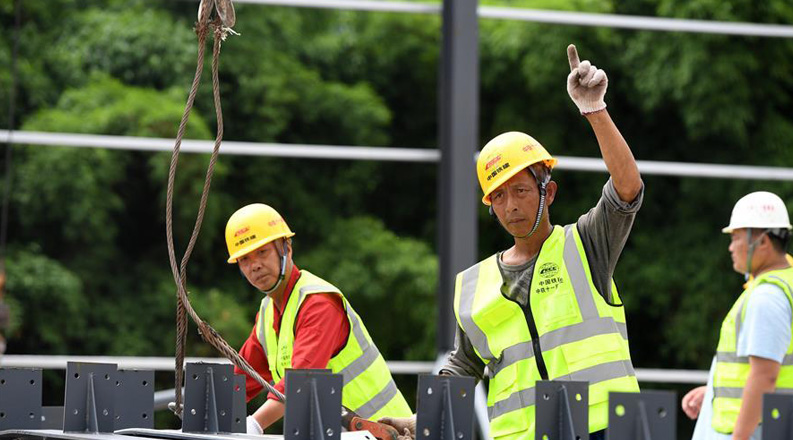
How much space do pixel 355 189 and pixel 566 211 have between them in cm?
183

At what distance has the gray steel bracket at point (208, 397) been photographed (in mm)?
3188

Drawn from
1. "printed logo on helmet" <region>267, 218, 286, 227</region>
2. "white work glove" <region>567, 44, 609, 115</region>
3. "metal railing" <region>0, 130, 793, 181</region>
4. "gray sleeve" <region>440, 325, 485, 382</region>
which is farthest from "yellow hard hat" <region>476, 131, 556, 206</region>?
"metal railing" <region>0, 130, 793, 181</region>

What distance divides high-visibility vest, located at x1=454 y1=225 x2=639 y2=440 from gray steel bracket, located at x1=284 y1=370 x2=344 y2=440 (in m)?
0.96

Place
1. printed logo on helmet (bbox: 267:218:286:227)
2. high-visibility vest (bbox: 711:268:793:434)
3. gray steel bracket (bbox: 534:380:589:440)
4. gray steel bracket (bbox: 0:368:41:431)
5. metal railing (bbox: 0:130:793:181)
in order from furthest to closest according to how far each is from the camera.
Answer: metal railing (bbox: 0:130:793:181)
printed logo on helmet (bbox: 267:218:286:227)
high-visibility vest (bbox: 711:268:793:434)
gray steel bracket (bbox: 0:368:41:431)
gray steel bracket (bbox: 534:380:589:440)

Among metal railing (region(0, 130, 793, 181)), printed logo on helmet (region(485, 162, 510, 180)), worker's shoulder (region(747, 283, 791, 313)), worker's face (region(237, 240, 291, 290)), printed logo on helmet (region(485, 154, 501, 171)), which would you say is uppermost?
metal railing (region(0, 130, 793, 181))

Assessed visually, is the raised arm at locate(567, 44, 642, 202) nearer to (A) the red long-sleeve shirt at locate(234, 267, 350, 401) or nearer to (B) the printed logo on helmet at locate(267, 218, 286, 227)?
(A) the red long-sleeve shirt at locate(234, 267, 350, 401)

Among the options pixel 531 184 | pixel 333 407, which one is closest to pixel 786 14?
pixel 531 184

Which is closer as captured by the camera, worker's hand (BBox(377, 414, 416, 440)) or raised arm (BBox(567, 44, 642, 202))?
raised arm (BBox(567, 44, 642, 202))

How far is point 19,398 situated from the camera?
3322mm

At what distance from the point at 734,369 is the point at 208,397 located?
2.14 meters

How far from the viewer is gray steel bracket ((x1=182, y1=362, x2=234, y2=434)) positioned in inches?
125

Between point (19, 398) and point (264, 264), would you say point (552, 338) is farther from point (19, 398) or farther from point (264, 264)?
point (19, 398)

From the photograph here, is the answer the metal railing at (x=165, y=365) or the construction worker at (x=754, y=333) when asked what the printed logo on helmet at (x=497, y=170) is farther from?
the metal railing at (x=165, y=365)

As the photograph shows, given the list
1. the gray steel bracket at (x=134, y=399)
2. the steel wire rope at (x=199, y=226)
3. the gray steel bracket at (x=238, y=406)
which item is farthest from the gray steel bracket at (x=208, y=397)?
the steel wire rope at (x=199, y=226)
